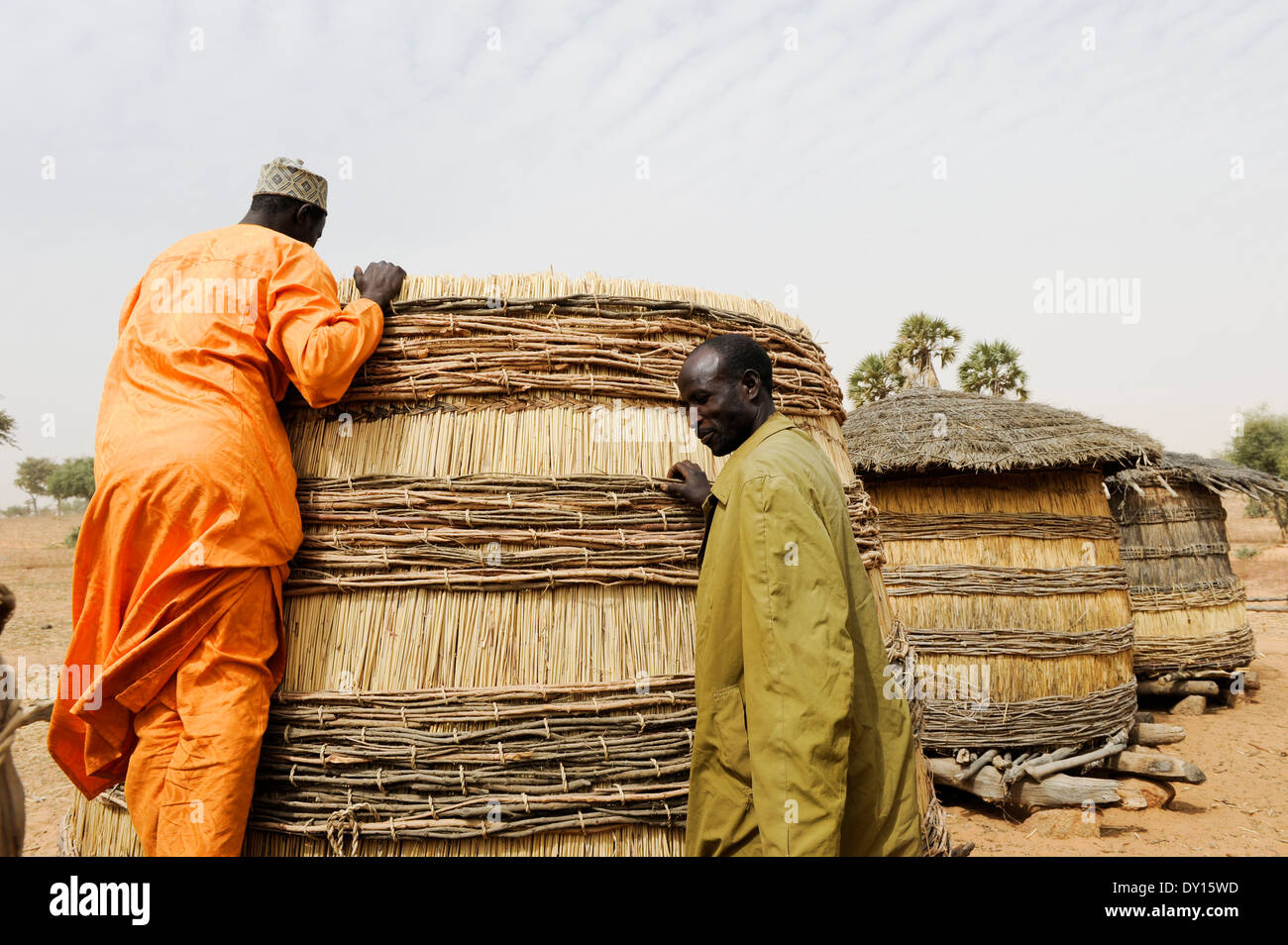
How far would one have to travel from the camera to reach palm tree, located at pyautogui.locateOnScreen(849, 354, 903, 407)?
22047 millimetres

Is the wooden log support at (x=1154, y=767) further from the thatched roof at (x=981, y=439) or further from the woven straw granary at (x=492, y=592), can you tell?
the woven straw granary at (x=492, y=592)

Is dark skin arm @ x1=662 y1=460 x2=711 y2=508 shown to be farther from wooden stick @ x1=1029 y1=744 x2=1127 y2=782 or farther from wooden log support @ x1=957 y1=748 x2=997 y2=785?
wooden stick @ x1=1029 y1=744 x2=1127 y2=782

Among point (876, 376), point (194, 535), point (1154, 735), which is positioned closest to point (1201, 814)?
point (1154, 735)

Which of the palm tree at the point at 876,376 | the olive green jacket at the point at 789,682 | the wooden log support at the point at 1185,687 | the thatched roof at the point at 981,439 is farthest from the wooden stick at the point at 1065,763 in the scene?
the palm tree at the point at 876,376

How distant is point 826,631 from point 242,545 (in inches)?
62.4

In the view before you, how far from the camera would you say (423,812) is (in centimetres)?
220

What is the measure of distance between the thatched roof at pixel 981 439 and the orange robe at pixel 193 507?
7445 millimetres

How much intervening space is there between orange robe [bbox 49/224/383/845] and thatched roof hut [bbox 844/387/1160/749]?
25.1 feet

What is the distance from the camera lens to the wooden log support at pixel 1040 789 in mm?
8305

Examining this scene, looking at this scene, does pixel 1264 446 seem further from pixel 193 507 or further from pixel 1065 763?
pixel 193 507

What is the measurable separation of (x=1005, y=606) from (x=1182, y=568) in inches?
227

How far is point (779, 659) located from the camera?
1.88 m

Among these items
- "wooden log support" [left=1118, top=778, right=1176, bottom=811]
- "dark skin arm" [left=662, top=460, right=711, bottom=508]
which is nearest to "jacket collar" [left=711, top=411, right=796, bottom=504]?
"dark skin arm" [left=662, top=460, right=711, bottom=508]
